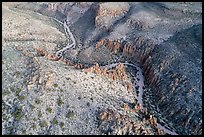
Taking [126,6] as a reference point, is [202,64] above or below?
above

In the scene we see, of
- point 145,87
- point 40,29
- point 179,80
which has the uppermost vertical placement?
point 179,80

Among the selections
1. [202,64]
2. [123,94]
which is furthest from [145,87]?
[202,64]

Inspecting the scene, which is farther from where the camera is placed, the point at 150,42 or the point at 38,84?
the point at 150,42

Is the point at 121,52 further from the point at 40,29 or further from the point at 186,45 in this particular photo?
the point at 40,29

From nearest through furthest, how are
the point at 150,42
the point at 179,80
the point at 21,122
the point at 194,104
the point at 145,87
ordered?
the point at 21,122 < the point at 194,104 < the point at 179,80 < the point at 145,87 < the point at 150,42

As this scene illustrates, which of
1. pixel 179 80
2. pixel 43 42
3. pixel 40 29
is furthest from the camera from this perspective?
pixel 40 29

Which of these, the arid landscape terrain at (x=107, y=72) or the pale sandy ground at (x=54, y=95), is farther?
the arid landscape terrain at (x=107, y=72)

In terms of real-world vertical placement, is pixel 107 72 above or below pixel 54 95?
below

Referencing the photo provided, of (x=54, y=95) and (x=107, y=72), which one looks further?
(x=107, y=72)
